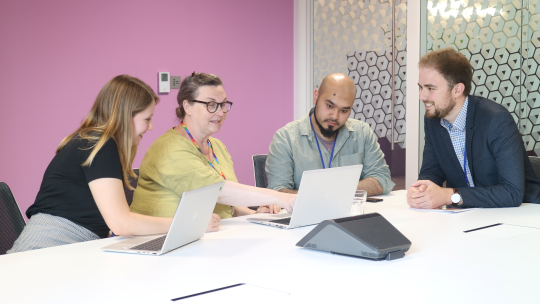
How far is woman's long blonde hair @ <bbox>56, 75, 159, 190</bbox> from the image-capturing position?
74.7 inches

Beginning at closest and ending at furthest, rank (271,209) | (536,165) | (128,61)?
(271,209) < (536,165) < (128,61)

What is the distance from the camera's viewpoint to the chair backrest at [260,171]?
2.89 metres

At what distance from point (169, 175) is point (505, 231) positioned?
4.16ft

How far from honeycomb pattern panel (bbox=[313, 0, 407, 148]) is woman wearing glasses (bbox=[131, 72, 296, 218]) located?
6.67 ft

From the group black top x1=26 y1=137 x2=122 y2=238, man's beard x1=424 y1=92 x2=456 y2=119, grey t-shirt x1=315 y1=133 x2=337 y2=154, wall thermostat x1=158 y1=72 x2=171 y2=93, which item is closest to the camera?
A: black top x1=26 y1=137 x2=122 y2=238

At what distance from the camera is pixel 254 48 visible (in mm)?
4477

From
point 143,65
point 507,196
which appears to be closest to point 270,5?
point 143,65

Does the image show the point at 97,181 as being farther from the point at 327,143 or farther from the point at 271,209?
the point at 327,143

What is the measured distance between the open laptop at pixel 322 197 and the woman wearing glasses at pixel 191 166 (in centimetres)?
16

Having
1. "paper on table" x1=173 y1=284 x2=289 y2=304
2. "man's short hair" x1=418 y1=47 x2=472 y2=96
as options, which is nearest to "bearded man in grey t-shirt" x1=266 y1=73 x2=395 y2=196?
"man's short hair" x1=418 y1=47 x2=472 y2=96

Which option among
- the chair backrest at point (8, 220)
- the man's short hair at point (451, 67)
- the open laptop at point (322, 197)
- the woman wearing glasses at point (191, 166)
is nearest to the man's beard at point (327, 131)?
the man's short hair at point (451, 67)

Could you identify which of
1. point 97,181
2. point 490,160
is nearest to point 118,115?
point 97,181

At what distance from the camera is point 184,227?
4.98ft

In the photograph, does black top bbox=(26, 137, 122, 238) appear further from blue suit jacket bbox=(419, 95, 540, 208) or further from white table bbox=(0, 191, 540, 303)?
blue suit jacket bbox=(419, 95, 540, 208)
